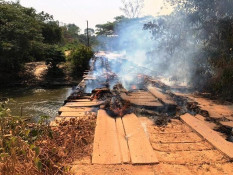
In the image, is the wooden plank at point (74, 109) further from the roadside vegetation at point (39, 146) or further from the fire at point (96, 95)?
the roadside vegetation at point (39, 146)

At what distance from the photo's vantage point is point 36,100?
1373 cm

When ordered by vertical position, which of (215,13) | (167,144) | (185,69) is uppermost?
(215,13)

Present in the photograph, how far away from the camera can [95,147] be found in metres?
3.17

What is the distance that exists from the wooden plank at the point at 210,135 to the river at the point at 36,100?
6861 millimetres

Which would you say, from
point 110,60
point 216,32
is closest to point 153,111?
point 216,32

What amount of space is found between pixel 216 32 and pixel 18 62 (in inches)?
593

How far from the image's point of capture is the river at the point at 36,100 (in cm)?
1115

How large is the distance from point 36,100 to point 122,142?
37.9ft

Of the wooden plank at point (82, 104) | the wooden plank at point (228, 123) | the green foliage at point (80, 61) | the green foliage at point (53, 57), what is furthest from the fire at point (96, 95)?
the green foliage at point (80, 61)

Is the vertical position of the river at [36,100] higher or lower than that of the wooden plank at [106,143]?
lower

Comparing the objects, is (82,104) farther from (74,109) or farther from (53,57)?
(53,57)

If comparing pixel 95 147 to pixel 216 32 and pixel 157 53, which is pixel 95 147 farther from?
pixel 157 53

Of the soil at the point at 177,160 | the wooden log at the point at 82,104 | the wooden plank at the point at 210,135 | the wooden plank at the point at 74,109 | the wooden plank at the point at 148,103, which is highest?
the wooden plank at the point at 148,103

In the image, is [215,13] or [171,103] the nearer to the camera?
[171,103]
